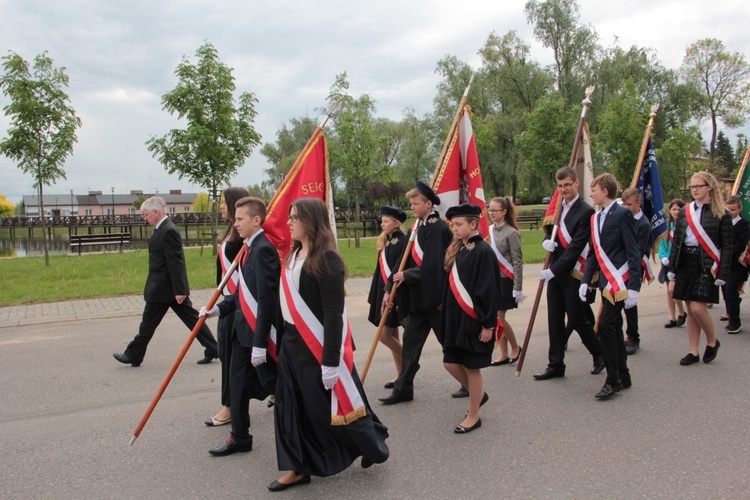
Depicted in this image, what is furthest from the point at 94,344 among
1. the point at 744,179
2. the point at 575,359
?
the point at 744,179

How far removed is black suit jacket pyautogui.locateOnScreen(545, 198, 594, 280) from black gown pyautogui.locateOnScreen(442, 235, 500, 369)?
137 cm

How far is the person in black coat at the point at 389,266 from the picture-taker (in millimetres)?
5668

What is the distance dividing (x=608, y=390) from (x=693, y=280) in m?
2.04

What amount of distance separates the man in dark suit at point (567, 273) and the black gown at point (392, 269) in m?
1.36

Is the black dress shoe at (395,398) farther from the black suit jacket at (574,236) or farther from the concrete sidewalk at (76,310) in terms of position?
the concrete sidewalk at (76,310)

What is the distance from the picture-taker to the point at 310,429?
12.2 feet

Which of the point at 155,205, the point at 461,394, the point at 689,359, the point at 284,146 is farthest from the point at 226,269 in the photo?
the point at 284,146

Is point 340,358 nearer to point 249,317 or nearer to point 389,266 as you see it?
point 249,317

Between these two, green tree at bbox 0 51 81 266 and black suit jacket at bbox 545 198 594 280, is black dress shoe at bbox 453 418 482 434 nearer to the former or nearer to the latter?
black suit jacket at bbox 545 198 594 280

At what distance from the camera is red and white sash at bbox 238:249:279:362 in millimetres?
4164

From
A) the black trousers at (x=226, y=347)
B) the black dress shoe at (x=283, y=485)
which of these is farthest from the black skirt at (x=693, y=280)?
the black trousers at (x=226, y=347)

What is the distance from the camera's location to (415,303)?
5309 mm

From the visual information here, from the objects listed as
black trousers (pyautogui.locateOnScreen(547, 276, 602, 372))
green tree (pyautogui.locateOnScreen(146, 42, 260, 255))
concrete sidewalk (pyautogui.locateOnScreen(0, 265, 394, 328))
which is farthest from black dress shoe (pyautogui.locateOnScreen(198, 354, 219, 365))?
green tree (pyautogui.locateOnScreen(146, 42, 260, 255))

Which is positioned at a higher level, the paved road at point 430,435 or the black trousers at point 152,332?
the black trousers at point 152,332
